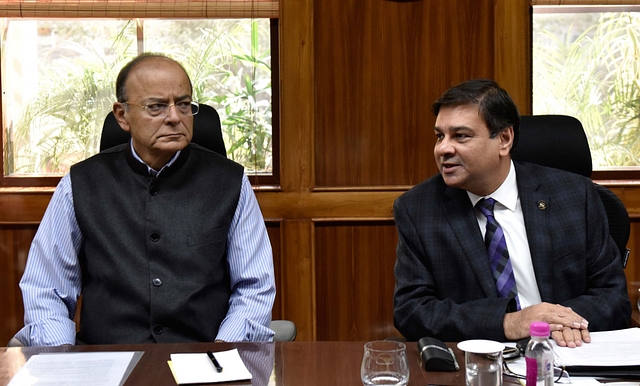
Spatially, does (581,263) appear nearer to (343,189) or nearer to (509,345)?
(509,345)

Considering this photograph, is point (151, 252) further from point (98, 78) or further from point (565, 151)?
point (98, 78)

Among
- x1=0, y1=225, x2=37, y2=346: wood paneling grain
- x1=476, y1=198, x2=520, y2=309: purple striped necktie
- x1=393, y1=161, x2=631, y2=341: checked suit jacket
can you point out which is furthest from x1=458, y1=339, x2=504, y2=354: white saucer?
x1=0, y1=225, x2=37, y2=346: wood paneling grain

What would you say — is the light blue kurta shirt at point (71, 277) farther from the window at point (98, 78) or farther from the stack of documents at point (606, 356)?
the window at point (98, 78)

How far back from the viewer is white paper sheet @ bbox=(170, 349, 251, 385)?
1540mm

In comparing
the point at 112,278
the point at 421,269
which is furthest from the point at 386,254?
the point at 112,278

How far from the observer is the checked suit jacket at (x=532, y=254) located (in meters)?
2.12

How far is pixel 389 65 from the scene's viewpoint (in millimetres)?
3594

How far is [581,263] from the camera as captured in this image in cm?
219

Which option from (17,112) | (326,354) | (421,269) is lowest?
(326,354)

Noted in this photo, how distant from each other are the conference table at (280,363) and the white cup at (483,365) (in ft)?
0.26

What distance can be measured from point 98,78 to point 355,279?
1.55 metres

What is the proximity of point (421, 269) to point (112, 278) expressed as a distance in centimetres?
88

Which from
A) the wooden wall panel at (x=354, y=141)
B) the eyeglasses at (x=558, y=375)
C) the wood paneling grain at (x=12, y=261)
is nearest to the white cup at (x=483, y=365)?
the eyeglasses at (x=558, y=375)

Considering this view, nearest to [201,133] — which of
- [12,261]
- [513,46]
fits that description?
[12,261]
